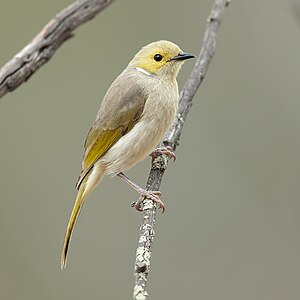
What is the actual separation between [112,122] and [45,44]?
0.89 meters

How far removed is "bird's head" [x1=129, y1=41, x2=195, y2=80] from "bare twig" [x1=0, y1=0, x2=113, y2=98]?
0.72 metres

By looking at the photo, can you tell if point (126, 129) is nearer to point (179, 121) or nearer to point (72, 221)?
point (179, 121)

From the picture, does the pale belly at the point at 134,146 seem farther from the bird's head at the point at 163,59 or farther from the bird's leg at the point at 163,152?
the bird's head at the point at 163,59

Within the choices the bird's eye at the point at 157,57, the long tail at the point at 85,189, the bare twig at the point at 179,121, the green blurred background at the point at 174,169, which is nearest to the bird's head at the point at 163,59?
the bird's eye at the point at 157,57

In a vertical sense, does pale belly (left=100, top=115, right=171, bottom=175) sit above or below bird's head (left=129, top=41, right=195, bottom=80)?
below

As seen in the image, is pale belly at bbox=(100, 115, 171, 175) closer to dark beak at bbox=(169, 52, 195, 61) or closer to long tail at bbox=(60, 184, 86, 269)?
long tail at bbox=(60, 184, 86, 269)

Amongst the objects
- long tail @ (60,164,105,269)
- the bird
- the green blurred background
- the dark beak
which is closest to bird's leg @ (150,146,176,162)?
the bird

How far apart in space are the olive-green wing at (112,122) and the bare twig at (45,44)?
2.29 feet

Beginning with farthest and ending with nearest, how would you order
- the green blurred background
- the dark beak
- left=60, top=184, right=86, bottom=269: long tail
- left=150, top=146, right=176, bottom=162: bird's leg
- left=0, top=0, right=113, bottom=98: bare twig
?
the green blurred background
the dark beak
left=150, top=146, right=176, bottom=162: bird's leg
left=60, top=184, right=86, bottom=269: long tail
left=0, top=0, right=113, bottom=98: bare twig

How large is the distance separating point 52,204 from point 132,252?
0.86 m

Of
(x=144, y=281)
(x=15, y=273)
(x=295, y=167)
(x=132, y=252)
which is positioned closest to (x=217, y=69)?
(x=295, y=167)

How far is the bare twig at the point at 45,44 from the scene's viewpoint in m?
3.25

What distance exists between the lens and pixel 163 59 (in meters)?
4.36

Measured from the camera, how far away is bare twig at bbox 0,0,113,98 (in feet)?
10.7
